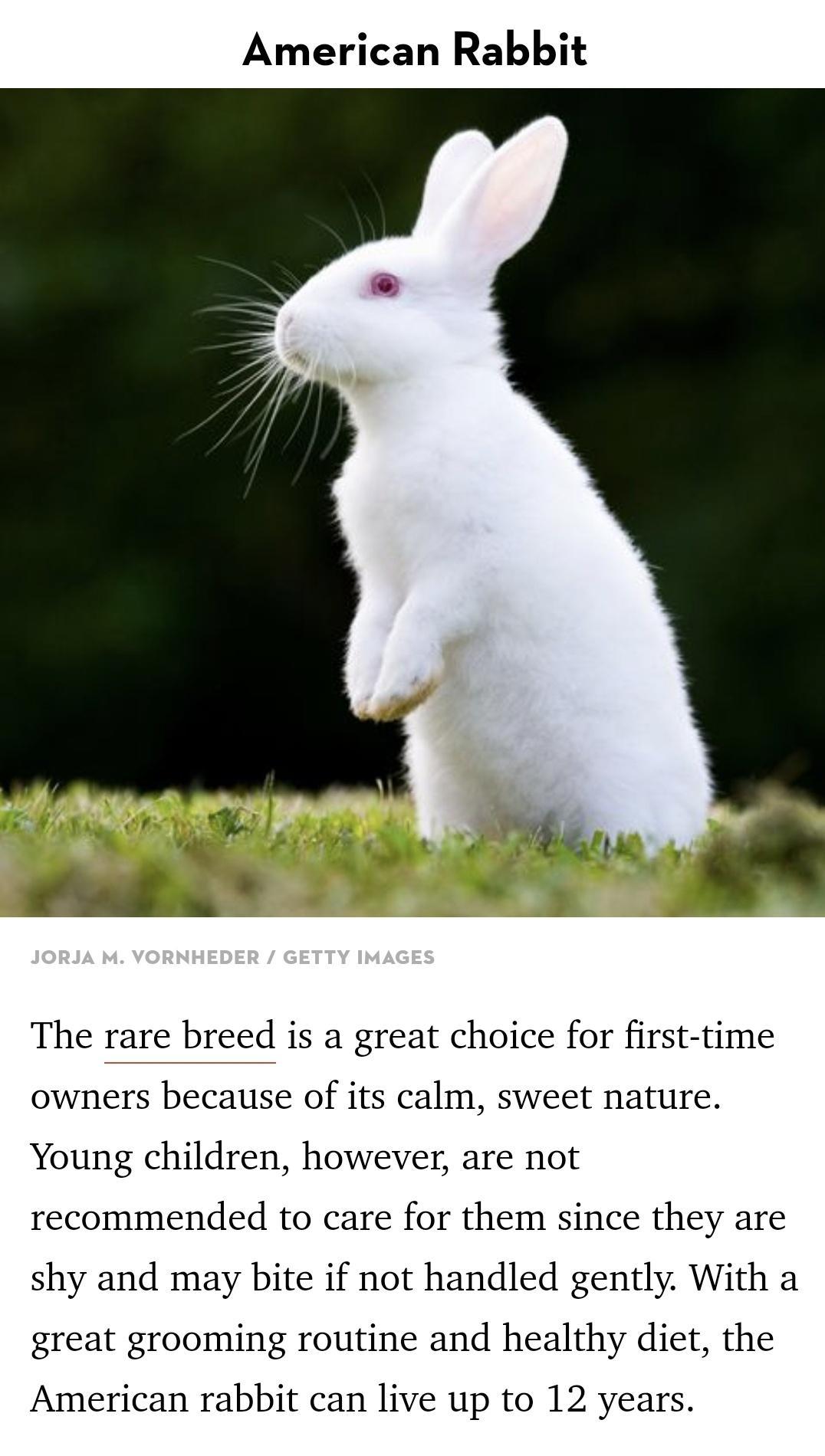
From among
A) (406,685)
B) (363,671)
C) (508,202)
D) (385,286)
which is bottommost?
(406,685)

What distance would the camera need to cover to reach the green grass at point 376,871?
4082 millimetres

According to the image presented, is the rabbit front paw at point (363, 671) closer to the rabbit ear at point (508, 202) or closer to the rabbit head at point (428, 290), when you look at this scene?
the rabbit head at point (428, 290)

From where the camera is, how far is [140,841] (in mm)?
4875

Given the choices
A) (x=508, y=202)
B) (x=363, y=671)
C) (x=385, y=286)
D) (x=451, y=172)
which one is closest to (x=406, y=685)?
→ (x=363, y=671)

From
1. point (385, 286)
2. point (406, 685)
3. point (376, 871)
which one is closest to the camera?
point (376, 871)

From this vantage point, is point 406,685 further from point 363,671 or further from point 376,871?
point 376,871

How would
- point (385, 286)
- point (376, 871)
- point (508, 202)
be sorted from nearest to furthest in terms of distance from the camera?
point (376, 871)
point (385, 286)
point (508, 202)

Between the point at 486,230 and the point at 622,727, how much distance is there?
1.45m

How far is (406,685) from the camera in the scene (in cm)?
523

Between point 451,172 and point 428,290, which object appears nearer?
point 428,290

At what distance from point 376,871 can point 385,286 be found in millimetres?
1893

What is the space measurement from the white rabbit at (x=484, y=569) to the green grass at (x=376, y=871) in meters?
0.24
